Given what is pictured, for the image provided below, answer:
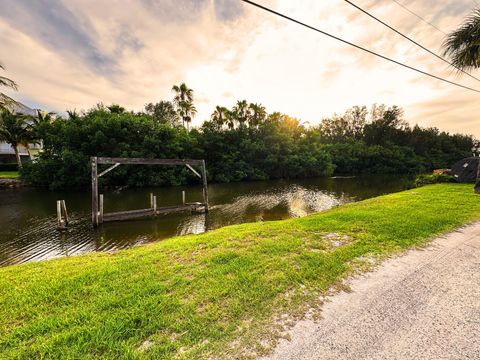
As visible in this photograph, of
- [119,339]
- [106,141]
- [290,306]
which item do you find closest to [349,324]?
[290,306]

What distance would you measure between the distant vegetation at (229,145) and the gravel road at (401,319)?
982 inches

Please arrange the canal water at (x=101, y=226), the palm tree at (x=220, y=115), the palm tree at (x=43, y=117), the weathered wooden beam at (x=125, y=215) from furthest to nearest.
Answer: the palm tree at (x=220, y=115) < the palm tree at (x=43, y=117) < the weathered wooden beam at (x=125, y=215) < the canal water at (x=101, y=226)

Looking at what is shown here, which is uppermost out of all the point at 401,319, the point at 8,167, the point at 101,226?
the point at 8,167

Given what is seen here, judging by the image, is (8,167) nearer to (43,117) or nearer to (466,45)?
(43,117)

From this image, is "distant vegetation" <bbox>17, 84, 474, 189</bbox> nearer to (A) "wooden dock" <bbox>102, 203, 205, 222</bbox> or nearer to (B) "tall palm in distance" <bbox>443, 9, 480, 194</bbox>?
(A) "wooden dock" <bbox>102, 203, 205, 222</bbox>

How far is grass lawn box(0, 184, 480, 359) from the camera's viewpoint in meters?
2.40

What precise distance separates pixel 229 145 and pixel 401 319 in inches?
1230

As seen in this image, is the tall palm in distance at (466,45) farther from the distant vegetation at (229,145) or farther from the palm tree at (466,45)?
the distant vegetation at (229,145)

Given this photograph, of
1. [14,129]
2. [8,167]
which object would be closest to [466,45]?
[14,129]

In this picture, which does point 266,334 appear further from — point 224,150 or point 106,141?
point 224,150

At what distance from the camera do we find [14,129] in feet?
89.3

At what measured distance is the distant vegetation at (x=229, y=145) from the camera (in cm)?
2377

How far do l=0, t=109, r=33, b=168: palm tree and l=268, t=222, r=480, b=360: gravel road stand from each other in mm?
37171

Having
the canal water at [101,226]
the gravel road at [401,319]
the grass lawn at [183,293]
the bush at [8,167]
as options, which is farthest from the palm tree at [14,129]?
the gravel road at [401,319]
